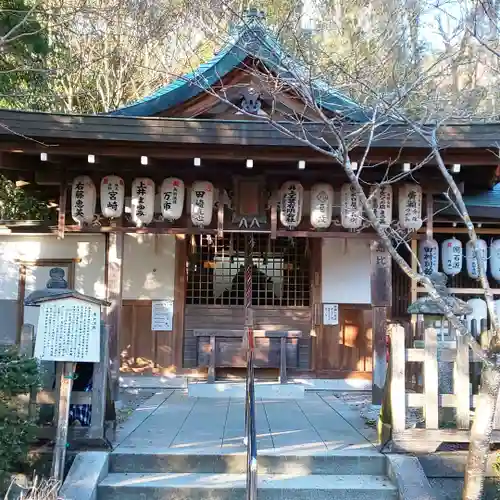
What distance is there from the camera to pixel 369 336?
9523 mm

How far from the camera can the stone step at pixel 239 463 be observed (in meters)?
5.10

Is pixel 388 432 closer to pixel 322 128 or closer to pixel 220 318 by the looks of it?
pixel 322 128

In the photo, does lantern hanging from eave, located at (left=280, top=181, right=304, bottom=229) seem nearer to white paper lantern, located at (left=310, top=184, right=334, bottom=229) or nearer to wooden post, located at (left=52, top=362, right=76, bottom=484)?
white paper lantern, located at (left=310, top=184, right=334, bottom=229)

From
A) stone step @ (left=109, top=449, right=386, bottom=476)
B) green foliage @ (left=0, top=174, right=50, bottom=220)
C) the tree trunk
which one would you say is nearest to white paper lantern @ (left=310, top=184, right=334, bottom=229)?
stone step @ (left=109, top=449, right=386, bottom=476)

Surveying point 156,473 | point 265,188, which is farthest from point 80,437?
point 265,188

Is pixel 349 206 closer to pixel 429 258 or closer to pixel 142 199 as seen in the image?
pixel 429 258

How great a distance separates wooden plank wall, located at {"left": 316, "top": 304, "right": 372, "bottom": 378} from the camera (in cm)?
950

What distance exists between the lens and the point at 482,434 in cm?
400

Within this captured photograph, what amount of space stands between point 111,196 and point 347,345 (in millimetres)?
4886

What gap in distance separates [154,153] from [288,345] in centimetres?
433

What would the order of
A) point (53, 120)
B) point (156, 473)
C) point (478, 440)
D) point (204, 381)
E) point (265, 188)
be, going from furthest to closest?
1. point (204, 381)
2. point (265, 188)
3. point (53, 120)
4. point (156, 473)
5. point (478, 440)

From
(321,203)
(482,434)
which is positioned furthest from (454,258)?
(482,434)

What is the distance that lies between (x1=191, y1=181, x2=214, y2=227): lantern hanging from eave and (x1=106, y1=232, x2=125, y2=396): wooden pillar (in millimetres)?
1138

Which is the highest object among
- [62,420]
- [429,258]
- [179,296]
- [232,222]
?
[232,222]
